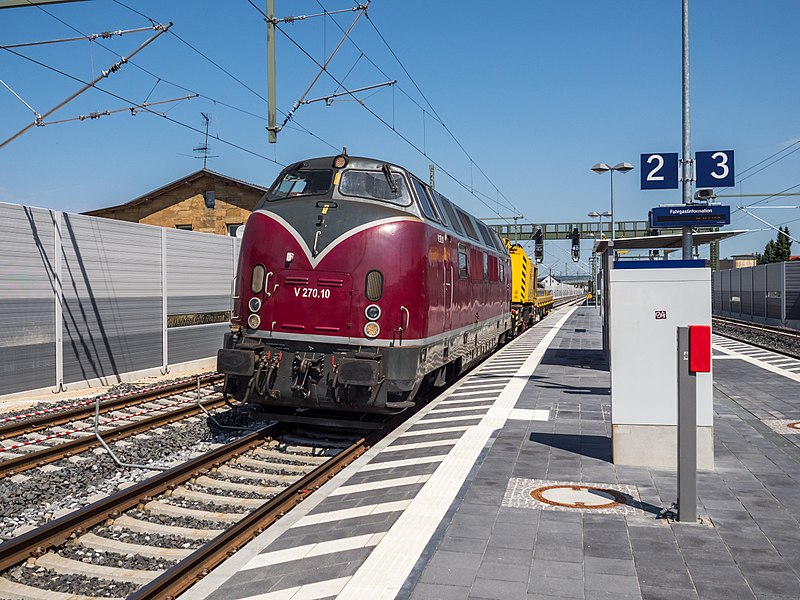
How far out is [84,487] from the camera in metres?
8.33

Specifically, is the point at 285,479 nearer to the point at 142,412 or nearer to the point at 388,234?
the point at 388,234

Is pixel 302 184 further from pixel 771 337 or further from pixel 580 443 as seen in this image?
Result: pixel 771 337

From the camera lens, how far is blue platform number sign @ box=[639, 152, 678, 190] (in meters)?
13.7

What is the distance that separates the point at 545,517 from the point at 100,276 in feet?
44.4

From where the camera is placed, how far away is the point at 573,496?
7.05m

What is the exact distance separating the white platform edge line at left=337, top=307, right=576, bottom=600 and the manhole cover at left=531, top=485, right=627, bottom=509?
35.9 inches

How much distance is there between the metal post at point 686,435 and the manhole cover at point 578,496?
72cm

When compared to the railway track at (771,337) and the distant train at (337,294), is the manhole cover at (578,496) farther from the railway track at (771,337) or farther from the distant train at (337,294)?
the railway track at (771,337)

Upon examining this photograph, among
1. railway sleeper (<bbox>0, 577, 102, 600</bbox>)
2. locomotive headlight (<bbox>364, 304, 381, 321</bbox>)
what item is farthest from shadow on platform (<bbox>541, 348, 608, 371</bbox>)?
railway sleeper (<bbox>0, 577, 102, 600</bbox>)

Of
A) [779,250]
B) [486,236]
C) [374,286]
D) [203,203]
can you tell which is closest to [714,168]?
[486,236]

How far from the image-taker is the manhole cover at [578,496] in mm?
6781

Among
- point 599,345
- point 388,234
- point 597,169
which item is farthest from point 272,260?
point 597,169

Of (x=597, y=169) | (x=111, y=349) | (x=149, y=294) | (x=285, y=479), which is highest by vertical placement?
(x=597, y=169)

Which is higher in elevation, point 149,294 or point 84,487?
point 149,294
